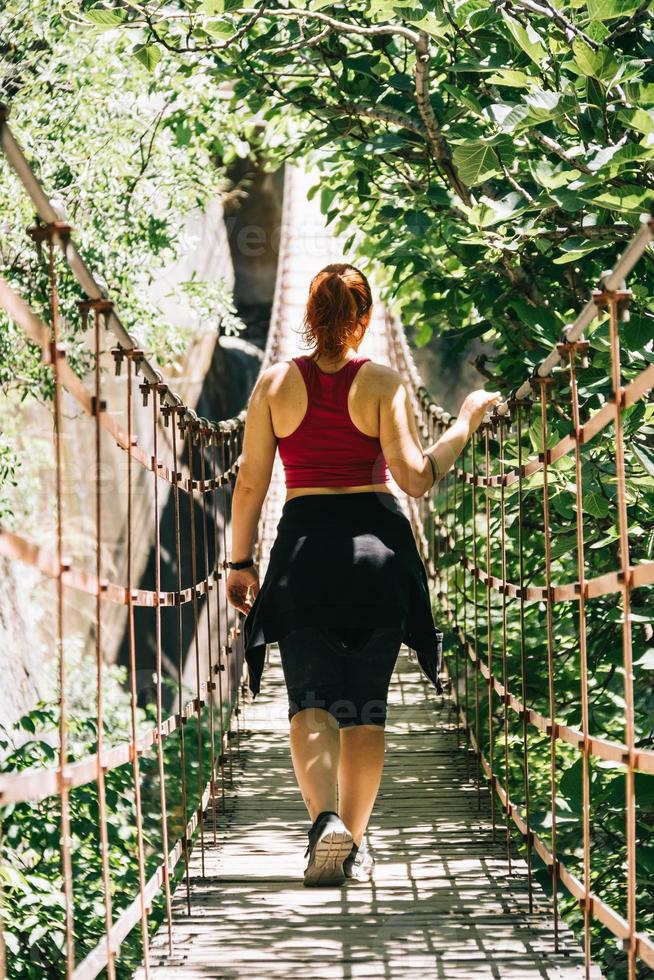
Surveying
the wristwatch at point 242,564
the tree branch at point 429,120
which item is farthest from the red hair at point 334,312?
the tree branch at point 429,120

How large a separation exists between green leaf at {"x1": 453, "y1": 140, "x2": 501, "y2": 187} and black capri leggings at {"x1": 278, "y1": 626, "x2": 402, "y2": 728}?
925 millimetres

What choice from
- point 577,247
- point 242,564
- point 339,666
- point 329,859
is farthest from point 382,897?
point 577,247

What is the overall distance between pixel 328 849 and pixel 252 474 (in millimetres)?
642

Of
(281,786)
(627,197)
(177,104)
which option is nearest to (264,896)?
(281,786)

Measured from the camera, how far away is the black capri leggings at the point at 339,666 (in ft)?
7.09

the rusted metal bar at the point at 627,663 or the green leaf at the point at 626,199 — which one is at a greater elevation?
the green leaf at the point at 626,199

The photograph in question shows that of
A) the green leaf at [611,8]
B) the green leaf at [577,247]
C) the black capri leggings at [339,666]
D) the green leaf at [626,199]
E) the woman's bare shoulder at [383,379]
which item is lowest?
the black capri leggings at [339,666]

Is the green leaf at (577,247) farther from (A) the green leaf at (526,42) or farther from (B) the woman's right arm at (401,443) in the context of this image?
(B) the woman's right arm at (401,443)

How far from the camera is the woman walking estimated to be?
7.03 ft

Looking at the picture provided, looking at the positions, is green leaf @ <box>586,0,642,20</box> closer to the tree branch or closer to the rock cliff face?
the tree branch

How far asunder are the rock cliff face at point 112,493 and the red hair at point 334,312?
3990 millimetres

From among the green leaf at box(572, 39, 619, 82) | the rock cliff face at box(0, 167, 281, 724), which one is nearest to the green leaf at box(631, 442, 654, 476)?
the green leaf at box(572, 39, 619, 82)

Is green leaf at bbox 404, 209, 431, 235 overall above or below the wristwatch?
above

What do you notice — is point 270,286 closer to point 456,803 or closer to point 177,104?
point 177,104
